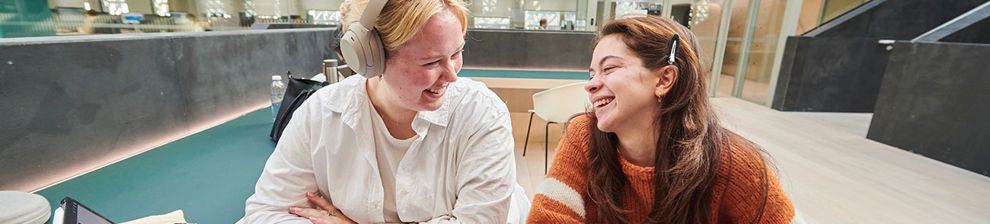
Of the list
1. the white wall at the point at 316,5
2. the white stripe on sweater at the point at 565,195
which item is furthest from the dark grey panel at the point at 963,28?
the white wall at the point at 316,5

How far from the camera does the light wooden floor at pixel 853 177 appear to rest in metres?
2.22

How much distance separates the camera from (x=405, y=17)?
2.79 ft

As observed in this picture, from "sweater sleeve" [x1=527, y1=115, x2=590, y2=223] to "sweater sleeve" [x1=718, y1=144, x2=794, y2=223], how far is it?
315mm

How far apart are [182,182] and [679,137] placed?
1.62 meters

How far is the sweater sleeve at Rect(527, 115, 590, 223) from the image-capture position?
0.97 meters

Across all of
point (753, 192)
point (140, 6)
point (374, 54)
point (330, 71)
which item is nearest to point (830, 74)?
point (753, 192)

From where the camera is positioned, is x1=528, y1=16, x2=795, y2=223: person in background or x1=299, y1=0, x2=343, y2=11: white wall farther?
x1=299, y1=0, x2=343, y2=11: white wall

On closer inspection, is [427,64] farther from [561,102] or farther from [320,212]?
[561,102]

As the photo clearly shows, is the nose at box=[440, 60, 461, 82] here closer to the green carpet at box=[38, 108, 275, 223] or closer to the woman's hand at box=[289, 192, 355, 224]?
the woman's hand at box=[289, 192, 355, 224]

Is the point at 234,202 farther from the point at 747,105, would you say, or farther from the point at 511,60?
the point at 747,105

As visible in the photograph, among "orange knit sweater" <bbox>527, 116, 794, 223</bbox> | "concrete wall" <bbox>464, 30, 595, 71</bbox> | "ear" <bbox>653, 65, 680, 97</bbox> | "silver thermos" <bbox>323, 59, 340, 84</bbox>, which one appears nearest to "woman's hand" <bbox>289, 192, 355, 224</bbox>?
"orange knit sweater" <bbox>527, 116, 794, 223</bbox>

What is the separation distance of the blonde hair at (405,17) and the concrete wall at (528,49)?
4447 millimetres

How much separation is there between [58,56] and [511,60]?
4.45 m

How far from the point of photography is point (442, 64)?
902 mm
